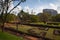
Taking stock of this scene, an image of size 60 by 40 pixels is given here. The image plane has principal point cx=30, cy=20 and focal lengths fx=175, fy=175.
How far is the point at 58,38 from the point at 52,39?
146 centimetres

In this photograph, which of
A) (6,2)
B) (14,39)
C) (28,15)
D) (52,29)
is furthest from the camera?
(28,15)

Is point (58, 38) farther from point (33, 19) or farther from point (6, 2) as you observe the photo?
point (33, 19)

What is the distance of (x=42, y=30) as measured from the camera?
2719 centimetres

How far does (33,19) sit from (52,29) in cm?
2047

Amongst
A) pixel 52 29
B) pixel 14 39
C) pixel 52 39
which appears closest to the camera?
pixel 14 39

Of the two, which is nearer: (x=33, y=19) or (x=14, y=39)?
(x=14, y=39)

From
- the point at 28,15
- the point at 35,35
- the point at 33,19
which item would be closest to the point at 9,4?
the point at 35,35

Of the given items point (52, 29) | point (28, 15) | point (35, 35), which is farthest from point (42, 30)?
point (28, 15)

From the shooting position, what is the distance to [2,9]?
24.7 meters

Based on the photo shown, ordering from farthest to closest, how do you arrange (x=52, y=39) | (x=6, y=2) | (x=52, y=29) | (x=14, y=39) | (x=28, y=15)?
(x=28, y=15) → (x=52, y=29) → (x=6, y=2) → (x=52, y=39) → (x=14, y=39)

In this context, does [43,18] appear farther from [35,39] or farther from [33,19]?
[35,39]

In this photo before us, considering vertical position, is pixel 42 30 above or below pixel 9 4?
below

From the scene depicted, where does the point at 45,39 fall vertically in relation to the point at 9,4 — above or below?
below

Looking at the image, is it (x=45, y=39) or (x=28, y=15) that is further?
(x=28, y=15)
